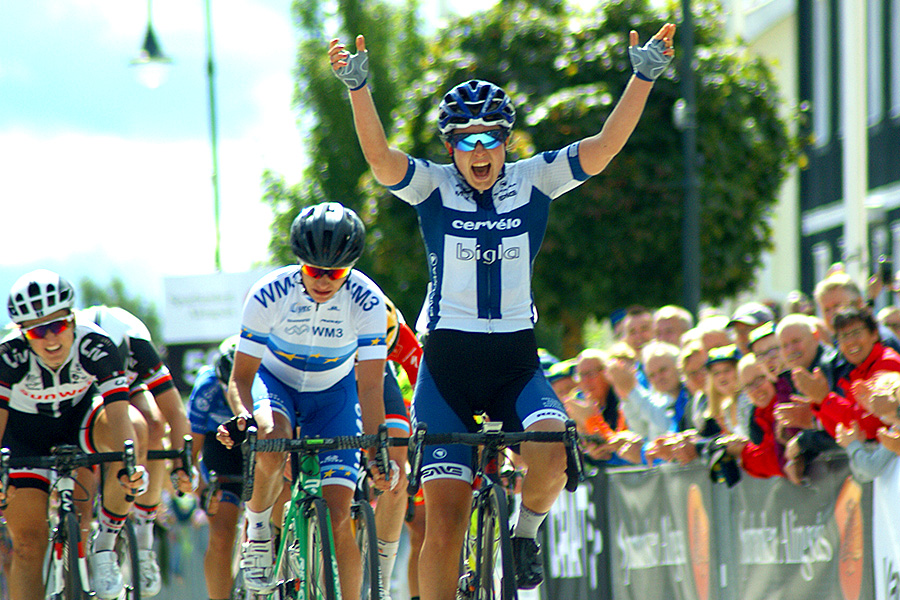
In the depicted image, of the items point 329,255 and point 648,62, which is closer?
point 648,62

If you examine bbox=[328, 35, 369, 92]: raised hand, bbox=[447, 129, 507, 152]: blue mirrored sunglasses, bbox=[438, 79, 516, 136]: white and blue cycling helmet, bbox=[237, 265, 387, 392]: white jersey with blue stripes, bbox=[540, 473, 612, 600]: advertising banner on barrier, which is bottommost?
bbox=[540, 473, 612, 600]: advertising banner on barrier

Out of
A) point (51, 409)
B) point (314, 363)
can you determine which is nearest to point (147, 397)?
point (51, 409)

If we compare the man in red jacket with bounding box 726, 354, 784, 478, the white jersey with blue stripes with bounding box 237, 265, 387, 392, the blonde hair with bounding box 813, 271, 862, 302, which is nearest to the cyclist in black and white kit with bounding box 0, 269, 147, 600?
the white jersey with blue stripes with bounding box 237, 265, 387, 392

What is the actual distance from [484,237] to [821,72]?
21.4 m

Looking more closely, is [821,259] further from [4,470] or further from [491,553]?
[491,553]

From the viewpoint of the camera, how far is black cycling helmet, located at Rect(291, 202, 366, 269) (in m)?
6.65

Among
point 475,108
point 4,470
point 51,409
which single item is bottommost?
point 4,470

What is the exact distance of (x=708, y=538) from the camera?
8.82m

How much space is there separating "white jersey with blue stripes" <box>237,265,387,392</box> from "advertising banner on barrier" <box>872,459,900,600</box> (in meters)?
2.76

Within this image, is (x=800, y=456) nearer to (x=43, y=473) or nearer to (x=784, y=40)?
(x=43, y=473)

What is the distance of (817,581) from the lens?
7719 mm

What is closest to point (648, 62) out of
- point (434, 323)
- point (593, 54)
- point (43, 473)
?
point (434, 323)

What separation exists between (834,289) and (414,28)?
3151 cm

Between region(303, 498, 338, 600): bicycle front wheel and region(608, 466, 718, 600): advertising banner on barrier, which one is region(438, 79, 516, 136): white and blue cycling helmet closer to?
region(303, 498, 338, 600): bicycle front wheel
